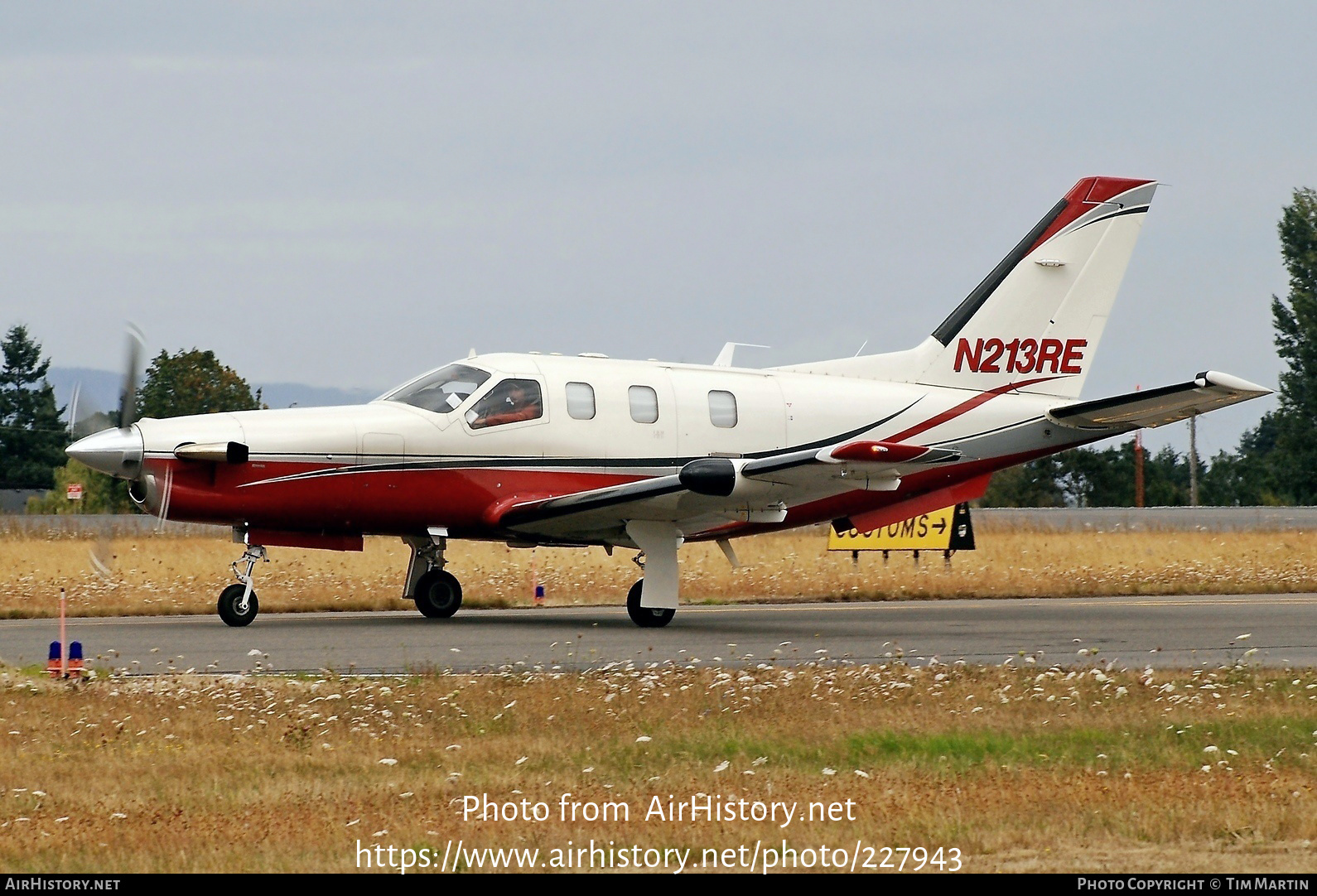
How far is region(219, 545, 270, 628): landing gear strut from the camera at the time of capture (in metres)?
16.7

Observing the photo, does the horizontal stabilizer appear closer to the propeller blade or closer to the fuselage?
the fuselage

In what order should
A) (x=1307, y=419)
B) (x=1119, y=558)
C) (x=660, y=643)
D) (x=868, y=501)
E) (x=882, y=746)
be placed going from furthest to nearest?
(x=1307, y=419), (x=1119, y=558), (x=868, y=501), (x=660, y=643), (x=882, y=746)

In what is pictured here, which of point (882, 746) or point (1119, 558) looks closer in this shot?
point (882, 746)

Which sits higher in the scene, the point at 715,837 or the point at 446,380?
the point at 446,380

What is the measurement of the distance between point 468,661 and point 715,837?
6817 mm

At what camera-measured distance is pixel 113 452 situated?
15820 mm

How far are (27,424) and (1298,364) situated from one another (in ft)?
196

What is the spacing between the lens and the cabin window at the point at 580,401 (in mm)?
17719

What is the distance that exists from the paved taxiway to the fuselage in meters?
1.33

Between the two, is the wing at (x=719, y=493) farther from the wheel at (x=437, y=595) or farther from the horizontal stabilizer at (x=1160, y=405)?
the horizontal stabilizer at (x=1160, y=405)

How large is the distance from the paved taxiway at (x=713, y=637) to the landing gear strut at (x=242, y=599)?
0.26 meters

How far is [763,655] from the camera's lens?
13.7m

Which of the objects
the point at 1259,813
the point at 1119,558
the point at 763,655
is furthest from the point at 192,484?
the point at 1119,558

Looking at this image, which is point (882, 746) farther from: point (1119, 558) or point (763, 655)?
point (1119, 558)
